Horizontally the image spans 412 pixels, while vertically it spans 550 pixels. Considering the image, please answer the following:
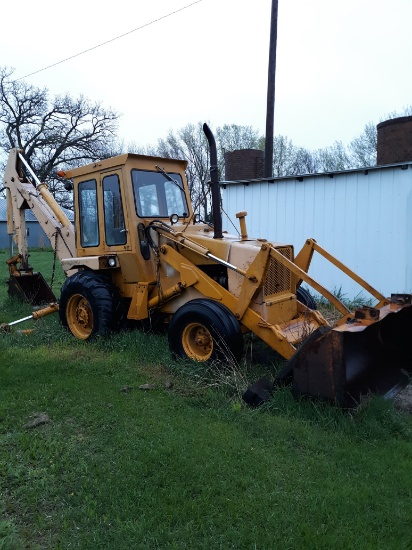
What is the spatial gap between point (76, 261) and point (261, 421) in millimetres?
4045

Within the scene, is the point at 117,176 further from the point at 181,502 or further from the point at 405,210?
the point at 405,210

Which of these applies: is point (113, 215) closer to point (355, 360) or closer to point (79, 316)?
point (79, 316)

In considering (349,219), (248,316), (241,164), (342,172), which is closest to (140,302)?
(248,316)

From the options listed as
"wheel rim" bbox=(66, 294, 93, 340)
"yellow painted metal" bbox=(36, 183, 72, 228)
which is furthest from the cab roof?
"wheel rim" bbox=(66, 294, 93, 340)

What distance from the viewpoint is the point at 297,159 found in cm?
4247

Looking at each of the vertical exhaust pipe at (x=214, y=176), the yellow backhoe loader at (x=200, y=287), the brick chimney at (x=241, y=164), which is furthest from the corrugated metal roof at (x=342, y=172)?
the vertical exhaust pipe at (x=214, y=176)

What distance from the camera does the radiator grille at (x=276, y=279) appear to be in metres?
5.71

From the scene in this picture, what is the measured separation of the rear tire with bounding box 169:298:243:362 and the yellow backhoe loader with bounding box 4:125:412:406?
0.01m

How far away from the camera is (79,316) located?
7281 millimetres

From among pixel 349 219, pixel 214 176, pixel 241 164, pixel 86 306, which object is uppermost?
pixel 241 164

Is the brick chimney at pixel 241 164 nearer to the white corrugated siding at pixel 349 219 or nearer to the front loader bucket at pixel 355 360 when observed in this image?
the white corrugated siding at pixel 349 219

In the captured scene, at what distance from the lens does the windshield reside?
681 centimetres

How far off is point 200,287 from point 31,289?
5.04 metres

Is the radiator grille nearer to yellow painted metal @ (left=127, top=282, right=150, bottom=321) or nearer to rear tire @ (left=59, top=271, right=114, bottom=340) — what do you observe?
yellow painted metal @ (left=127, top=282, right=150, bottom=321)
